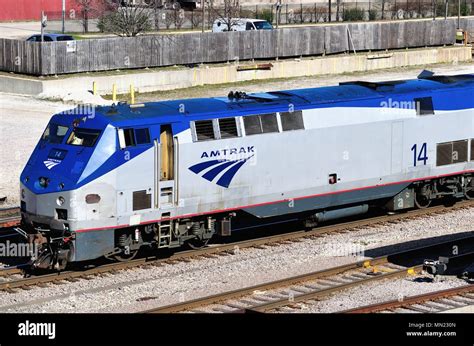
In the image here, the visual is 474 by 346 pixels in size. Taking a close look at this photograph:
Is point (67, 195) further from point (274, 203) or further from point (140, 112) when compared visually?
point (274, 203)

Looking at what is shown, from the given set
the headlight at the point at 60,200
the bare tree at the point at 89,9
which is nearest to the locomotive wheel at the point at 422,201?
the headlight at the point at 60,200

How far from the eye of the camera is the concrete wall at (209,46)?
49.1m

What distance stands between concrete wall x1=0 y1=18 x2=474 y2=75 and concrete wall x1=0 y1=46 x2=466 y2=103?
1245 mm

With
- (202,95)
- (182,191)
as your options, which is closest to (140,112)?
(182,191)

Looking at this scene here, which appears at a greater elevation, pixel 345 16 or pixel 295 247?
pixel 345 16

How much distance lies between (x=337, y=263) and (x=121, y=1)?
153ft

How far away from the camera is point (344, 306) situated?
66.5 feet

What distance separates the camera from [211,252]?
2431 cm

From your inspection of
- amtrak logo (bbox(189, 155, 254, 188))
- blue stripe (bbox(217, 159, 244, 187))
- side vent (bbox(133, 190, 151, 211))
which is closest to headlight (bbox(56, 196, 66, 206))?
side vent (bbox(133, 190, 151, 211))

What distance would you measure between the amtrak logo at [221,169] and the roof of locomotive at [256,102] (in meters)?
1.10

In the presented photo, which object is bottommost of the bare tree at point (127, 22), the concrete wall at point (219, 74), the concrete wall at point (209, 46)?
the concrete wall at point (219, 74)

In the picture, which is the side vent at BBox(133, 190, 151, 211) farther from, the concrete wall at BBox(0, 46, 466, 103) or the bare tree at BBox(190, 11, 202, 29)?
the bare tree at BBox(190, 11, 202, 29)

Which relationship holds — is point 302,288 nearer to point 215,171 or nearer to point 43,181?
point 215,171

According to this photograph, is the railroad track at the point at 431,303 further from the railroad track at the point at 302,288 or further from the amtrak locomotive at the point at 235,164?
the amtrak locomotive at the point at 235,164
